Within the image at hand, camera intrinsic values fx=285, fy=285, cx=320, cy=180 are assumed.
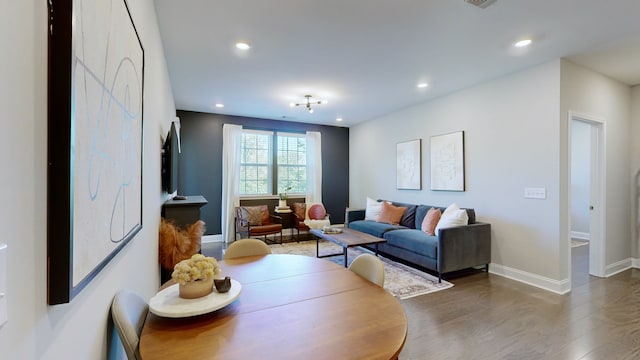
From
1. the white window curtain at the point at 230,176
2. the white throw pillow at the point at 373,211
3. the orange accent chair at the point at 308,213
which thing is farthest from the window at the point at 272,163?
the white throw pillow at the point at 373,211

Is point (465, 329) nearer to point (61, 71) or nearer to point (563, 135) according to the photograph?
point (563, 135)

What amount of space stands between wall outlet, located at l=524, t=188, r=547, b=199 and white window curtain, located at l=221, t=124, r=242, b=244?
5.00 metres

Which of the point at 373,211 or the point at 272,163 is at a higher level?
the point at 272,163

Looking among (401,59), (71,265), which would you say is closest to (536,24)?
(401,59)

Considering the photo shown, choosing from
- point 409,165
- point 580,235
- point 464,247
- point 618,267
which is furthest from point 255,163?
point 580,235

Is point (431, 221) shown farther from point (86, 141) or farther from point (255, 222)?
point (86, 141)

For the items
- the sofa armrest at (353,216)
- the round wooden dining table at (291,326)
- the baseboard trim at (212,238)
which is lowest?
the baseboard trim at (212,238)

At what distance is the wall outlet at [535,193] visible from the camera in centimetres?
340

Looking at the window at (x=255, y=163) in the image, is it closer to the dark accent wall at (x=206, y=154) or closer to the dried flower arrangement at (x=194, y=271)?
the dark accent wall at (x=206, y=154)

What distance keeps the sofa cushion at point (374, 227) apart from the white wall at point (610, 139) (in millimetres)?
2215

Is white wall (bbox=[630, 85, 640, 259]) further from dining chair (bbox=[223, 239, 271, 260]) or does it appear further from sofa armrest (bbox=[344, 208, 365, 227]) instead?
dining chair (bbox=[223, 239, 271, 260])

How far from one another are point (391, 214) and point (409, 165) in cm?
99

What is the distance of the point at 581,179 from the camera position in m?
6.25

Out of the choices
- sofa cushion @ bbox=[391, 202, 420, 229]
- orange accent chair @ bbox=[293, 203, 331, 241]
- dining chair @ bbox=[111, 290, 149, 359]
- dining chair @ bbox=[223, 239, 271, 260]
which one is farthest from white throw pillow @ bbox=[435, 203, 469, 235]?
dining chair @ bbox=[111, 290, 149, 359]
